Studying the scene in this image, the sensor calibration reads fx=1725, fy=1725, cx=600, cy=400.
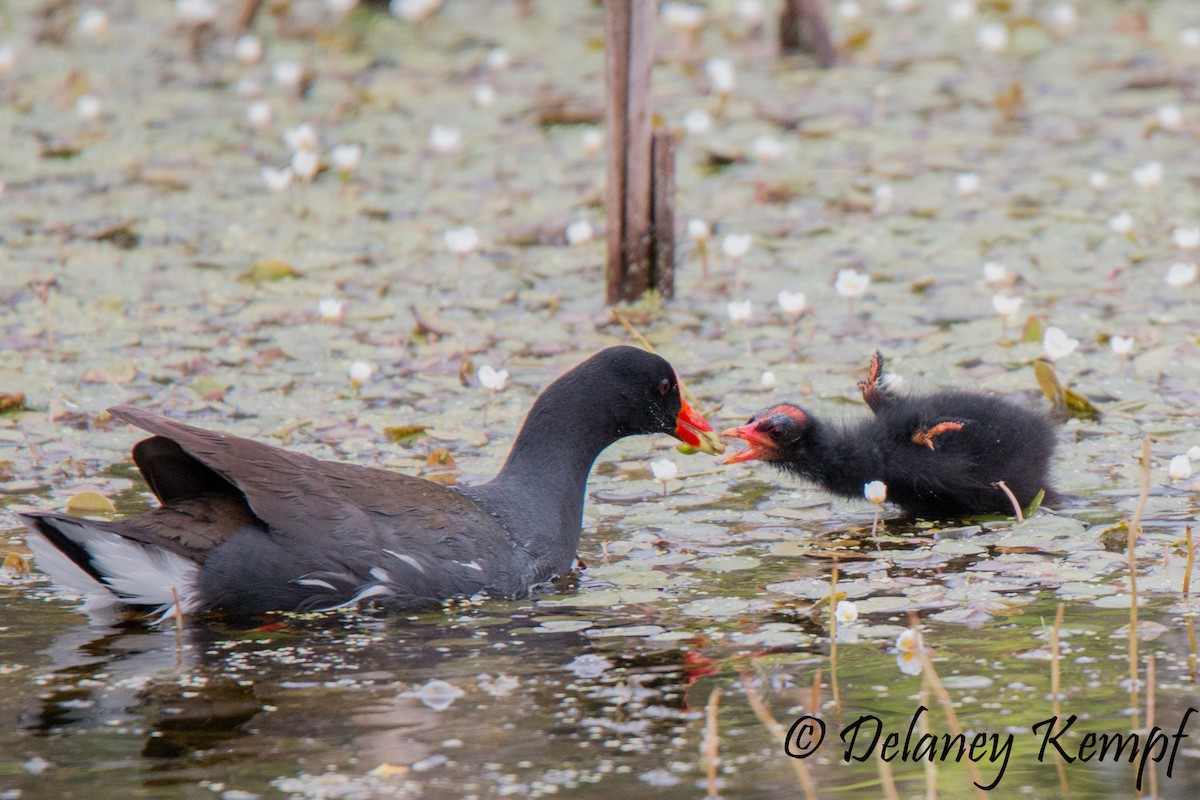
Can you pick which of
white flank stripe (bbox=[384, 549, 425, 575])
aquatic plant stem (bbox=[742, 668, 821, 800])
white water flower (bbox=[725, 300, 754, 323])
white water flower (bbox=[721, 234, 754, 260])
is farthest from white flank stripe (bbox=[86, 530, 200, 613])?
white water flower (bbox=[721, 234, 754, 260])

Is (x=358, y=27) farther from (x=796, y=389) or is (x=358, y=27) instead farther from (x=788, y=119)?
(x=796, y=389)

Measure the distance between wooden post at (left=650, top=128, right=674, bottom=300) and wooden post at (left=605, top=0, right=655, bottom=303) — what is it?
0.09 ft

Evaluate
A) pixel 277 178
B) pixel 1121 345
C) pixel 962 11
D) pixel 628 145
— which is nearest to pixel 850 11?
pixel 962 11

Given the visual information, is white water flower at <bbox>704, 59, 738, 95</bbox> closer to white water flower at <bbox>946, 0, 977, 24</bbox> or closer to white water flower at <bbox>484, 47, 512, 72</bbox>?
white water flower at <bbox>484, 47, 512, 72</bbox>

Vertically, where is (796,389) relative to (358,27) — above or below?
below

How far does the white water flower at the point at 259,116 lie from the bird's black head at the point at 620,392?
5.32 metres

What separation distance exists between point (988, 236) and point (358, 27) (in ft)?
18.1

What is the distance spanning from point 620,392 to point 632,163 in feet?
6.79

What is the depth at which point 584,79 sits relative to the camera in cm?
1095

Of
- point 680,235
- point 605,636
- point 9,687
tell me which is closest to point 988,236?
point 680,235

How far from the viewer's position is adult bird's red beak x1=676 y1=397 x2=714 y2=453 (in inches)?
218

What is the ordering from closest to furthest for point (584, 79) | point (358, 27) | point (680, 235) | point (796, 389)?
point (796, 389), point (680, 235), point (584, 79), point (358, 27)

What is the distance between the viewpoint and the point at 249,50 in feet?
37.1

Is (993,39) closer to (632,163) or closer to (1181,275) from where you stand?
(1181,275)
